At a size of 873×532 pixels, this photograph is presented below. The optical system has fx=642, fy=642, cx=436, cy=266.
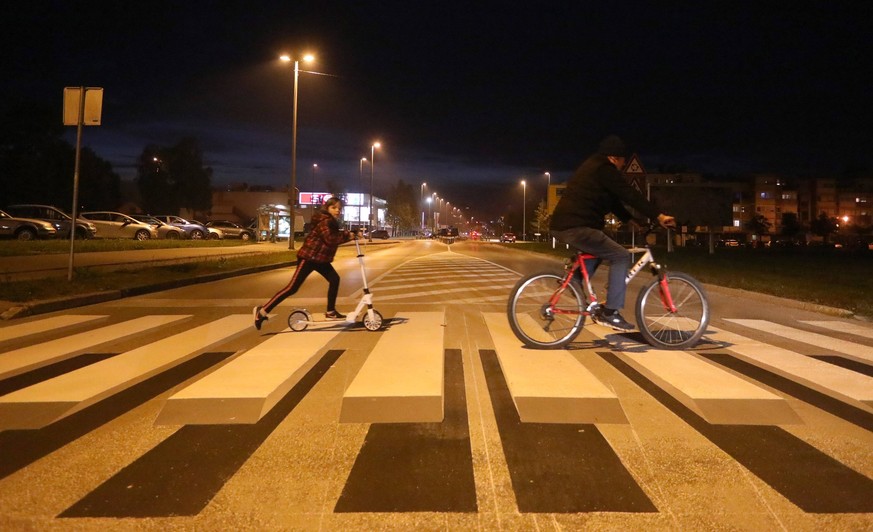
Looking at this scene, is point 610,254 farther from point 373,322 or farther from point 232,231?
point 232,231

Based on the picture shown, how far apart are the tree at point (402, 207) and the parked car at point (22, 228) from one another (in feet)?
369

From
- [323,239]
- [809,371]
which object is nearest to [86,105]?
[323,239]

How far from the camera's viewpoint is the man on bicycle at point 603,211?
20.2 ft

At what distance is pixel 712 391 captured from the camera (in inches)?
194

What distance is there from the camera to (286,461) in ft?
12.0

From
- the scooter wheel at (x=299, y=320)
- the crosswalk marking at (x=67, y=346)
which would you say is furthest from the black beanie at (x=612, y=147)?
the crosswalk marking at (x=67, y=346)

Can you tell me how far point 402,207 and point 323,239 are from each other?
141 metres

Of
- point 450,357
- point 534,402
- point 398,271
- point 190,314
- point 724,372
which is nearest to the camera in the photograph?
point 534,402

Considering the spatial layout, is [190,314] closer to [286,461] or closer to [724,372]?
[286,461]

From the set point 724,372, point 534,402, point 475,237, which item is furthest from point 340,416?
point 475,237

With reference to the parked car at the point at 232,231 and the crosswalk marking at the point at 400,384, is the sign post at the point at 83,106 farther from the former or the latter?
the parked car at the point at 232,231

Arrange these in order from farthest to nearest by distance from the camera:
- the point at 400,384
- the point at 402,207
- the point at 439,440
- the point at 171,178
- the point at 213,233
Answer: the point at 402,207
the point at 171,178
the point at 213,233
the point at 400,384
the point at 439,440

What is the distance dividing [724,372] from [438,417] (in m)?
2.74

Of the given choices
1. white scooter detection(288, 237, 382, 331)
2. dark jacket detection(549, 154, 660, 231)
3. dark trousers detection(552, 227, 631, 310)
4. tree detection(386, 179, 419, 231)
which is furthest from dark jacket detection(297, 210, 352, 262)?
tree detection(386, 179, 419, 231)
